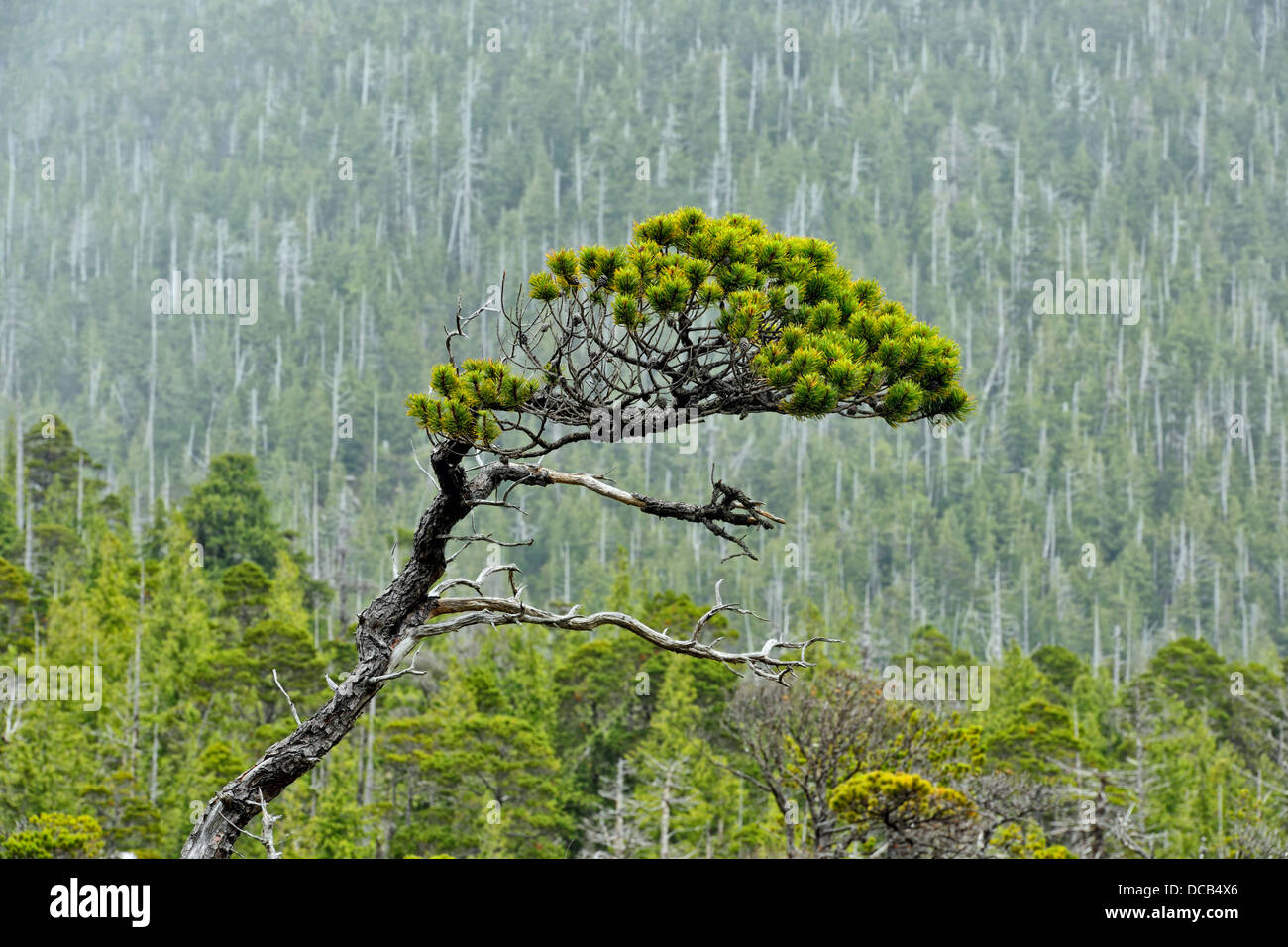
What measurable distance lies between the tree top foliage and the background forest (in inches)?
43.3

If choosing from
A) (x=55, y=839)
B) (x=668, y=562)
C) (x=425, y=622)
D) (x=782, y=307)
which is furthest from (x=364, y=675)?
(x=668, y=562)

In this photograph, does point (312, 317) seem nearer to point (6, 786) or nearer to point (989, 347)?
point (989, 347)

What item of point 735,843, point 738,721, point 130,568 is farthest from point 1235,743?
point 130,568

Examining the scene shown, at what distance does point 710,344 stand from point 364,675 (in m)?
1.99

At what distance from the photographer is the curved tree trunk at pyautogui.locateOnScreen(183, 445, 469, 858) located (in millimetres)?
5535

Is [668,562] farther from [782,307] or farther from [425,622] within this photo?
[425,622]

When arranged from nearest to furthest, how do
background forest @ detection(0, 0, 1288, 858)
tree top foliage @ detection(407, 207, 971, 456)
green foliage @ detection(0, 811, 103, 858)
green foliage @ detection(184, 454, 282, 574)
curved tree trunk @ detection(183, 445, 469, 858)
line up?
curved tree trunk @ detection(183, 445, 469, 858) → tree top foliage @ detection(407, 207, 971, 456) → green foliage @ detection(0, 811, 103, 858) → background forest @ detection(0, 0, 1288, 858) → green foliage @ detection(184, 454, 282, 574)

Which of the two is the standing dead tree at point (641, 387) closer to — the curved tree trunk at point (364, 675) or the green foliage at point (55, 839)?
the curved tree trunk at point (364, 675)

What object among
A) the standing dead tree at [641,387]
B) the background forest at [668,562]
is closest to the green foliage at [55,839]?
the background forest at [668,562]

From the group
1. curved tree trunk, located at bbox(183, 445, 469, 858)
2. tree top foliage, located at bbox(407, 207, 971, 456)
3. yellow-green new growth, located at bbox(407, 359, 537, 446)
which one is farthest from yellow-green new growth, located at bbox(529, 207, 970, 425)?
curved tree trunk, located at bbox(183, 445, 469, 858)

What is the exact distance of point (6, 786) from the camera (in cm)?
2569

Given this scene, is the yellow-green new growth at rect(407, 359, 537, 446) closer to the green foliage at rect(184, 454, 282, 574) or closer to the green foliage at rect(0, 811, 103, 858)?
the green foliage at rect(0, 811, 103, 858)

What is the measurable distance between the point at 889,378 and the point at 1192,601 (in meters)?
115
